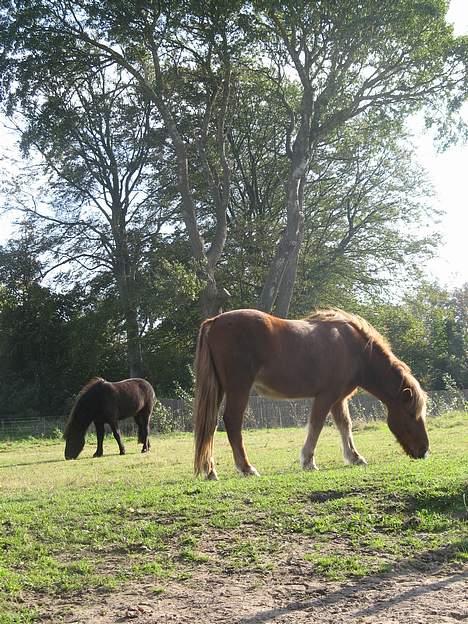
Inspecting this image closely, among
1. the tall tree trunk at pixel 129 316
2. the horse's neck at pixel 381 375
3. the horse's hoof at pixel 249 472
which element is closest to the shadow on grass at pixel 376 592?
the horse's hoof at pixel 249 472

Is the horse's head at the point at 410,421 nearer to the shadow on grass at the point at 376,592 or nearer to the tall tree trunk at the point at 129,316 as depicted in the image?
the shadow on grass at the point at 376,592

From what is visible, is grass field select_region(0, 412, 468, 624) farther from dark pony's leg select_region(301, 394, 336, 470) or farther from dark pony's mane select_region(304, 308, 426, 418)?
dark pony's mane select_region(304, 308, 426, 418)

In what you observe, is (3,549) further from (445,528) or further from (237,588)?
(445,528)

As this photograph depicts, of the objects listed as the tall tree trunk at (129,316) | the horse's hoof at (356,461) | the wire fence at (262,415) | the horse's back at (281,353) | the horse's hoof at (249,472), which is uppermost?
the tall tree trunk at (129,316)

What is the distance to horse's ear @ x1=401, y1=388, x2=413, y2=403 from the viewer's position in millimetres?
9965

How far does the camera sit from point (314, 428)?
9242 mm

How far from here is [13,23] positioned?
958 inches

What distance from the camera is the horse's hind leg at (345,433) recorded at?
9.66m

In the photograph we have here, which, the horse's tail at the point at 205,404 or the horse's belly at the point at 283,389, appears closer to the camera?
the horse's tail at the point at 205,404

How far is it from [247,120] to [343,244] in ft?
26.8

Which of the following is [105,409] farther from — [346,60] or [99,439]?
[346,60]

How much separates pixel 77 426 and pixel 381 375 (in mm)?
7958

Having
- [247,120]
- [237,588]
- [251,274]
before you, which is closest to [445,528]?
[237,588]

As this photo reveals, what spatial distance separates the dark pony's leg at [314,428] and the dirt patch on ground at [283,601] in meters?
4.40
